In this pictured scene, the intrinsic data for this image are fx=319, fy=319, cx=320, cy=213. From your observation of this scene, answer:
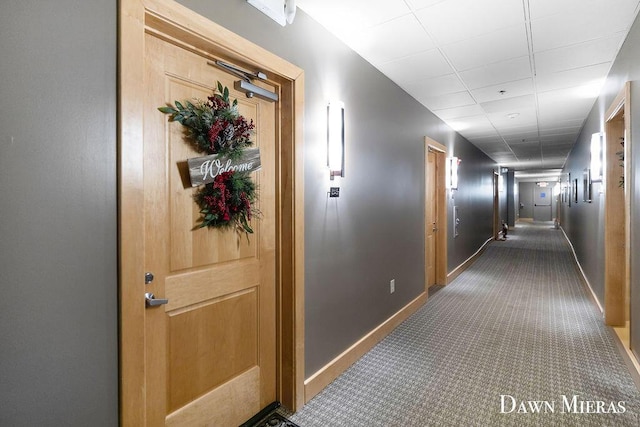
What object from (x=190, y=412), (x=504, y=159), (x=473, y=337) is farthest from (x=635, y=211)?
(x=504, y=159)

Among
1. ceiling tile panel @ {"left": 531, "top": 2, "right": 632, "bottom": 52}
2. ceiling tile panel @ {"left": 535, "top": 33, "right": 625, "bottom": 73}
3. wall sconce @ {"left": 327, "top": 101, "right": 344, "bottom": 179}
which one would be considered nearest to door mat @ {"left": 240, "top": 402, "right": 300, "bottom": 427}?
wall sconce @ {"left": 327, "top": 101, "right": 344, "bottom": 179}

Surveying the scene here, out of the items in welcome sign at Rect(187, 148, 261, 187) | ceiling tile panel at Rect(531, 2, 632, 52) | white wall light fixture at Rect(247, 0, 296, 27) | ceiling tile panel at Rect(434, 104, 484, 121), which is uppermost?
ceiling tile panel at Rect(434, 104, 484, 121)

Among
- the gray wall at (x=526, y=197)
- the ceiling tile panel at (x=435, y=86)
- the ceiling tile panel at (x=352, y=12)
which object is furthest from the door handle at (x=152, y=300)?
the gray wall at (x=526, y=197)

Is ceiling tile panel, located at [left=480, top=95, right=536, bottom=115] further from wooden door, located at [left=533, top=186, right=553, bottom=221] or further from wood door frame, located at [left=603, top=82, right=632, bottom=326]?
wooden door, located at [left=533, top=186, right=553, bottom=221]

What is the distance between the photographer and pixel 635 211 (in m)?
2.31

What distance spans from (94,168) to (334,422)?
6.24 ft

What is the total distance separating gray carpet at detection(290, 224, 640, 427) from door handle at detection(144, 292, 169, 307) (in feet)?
Result: 3.89

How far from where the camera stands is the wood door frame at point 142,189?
1247 millimetres

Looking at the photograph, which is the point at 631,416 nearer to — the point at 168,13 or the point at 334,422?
the point at 334,422

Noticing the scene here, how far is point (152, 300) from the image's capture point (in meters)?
1.43

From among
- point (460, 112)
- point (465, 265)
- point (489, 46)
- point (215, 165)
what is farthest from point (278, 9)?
point (465, 265)

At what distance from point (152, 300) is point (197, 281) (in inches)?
10.4

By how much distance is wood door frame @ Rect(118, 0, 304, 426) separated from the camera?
1247 millimetres

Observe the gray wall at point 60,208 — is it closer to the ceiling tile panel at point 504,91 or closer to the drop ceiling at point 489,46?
the drop ceiling at point 489,46
